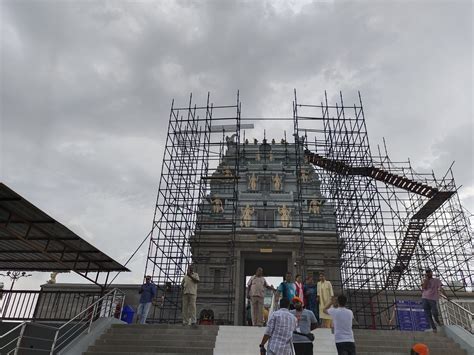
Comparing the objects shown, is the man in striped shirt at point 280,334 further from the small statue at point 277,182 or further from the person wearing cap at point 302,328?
the small statue at point 277,182

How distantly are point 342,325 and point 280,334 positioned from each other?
5.11ft

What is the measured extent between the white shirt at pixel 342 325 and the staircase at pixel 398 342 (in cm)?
369

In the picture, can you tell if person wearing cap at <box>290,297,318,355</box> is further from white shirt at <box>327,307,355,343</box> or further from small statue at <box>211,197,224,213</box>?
small statue at <box>211,197,224,213</box>

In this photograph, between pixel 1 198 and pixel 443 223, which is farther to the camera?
pixel 443 223

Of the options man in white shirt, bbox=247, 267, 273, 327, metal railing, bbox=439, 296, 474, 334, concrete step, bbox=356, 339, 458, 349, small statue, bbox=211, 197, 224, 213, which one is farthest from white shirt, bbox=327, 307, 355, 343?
small statue, bbox=211, 197, 224, 213

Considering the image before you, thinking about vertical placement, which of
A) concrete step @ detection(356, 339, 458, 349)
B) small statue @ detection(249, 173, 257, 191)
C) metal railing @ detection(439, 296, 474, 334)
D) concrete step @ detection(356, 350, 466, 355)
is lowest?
concrete step @ detection(356, 350, 466, 355)

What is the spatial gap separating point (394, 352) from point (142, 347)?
6584 millimetres

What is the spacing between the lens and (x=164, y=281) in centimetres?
2036

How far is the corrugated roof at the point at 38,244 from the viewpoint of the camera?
1010 cm

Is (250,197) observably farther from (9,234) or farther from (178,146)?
(9,234)

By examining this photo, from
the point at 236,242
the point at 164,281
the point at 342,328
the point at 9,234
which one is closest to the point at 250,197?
the point at 236,242

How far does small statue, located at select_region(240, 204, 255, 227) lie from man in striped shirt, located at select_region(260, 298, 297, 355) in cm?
2288

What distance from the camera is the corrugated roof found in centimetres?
1010

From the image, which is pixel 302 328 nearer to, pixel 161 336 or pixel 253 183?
pixel 161 336
